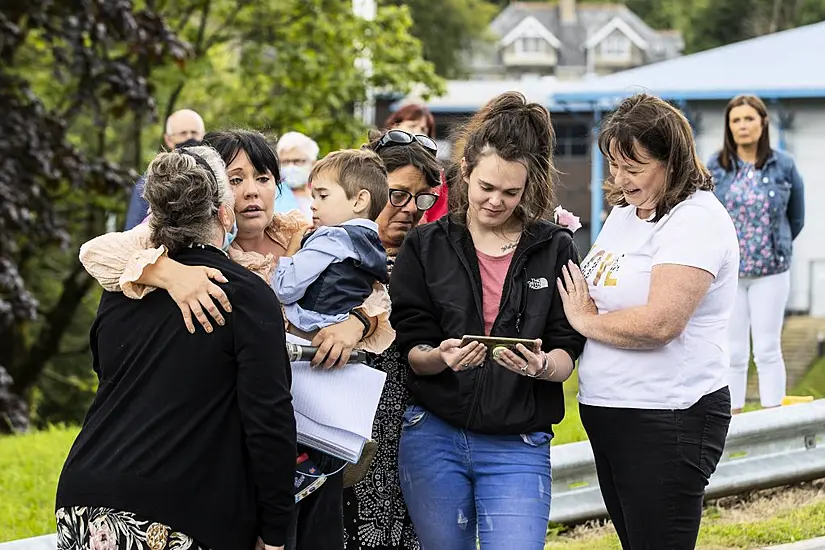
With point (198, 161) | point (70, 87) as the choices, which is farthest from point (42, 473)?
point (70, 87)

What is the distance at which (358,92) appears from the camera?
20000 mm

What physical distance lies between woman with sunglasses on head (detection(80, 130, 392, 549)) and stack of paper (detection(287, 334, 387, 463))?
56 millimetres

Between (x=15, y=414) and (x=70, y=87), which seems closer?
(x=15, y=414)

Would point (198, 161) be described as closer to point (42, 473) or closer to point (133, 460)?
point (133, 460)

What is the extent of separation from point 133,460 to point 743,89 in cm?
1924

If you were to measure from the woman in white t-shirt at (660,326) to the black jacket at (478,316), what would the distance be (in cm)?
9

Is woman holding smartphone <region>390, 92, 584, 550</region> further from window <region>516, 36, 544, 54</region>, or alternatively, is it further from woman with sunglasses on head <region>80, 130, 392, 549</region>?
window <region>516, 36, 544, 54</region>

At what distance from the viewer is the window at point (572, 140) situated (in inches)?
1335

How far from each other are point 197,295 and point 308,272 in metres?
0.64

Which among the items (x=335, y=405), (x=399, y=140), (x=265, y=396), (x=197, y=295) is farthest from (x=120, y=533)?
(x=399, y=140)

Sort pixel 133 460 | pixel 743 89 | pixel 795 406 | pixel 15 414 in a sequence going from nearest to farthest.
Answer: pixel 133 460 → pixel 795 406 → pixel 15 414 → pixel 743 89

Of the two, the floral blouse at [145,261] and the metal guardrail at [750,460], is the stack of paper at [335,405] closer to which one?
the floral blouse at [145,261]

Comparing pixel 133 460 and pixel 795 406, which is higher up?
pixel 133 460

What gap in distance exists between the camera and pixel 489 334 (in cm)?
405
